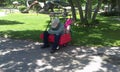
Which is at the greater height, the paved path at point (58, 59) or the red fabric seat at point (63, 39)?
the red fabric seat at point (63, 39)

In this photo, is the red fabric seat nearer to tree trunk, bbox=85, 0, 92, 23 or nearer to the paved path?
the paved path

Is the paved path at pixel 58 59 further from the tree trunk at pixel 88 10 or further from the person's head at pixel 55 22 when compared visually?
the tree trunk at pixel 88 10

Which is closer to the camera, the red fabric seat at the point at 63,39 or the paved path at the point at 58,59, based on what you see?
the paved path at the point at 58,59

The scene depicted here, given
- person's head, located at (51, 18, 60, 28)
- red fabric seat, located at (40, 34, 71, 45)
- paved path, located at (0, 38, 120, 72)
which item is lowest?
paved path, located at (0, 38, 120, 72)

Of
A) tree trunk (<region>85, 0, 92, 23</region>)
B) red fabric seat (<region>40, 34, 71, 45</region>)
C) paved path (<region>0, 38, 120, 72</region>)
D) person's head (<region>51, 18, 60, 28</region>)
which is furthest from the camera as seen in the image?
tree trunk (<region>85, 0, 92, 23</region>)

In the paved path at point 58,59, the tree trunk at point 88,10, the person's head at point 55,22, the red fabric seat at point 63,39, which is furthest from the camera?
the tree trunk at point 88,10

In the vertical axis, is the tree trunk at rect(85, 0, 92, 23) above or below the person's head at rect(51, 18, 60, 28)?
below

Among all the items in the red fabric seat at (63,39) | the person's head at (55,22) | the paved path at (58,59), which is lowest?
the paved path at (58,59)

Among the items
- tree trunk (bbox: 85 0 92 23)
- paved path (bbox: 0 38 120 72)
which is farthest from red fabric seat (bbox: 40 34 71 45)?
tree trunk (bbox: 85 0 92 23)

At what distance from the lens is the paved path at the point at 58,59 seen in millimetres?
7559

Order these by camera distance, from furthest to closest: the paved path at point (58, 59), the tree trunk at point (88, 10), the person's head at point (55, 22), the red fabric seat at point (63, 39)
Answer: the tree trunk at point (88, 10)
the person's head at point (55, 22)
the red fabric seat at point (63, 39)
the paved path at point (58, 59)

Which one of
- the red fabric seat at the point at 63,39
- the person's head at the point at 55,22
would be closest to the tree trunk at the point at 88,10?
the red fabric seat at the point at 63,39

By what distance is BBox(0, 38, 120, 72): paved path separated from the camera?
756 cm

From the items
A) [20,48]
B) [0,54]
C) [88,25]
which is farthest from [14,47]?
[88,25]
